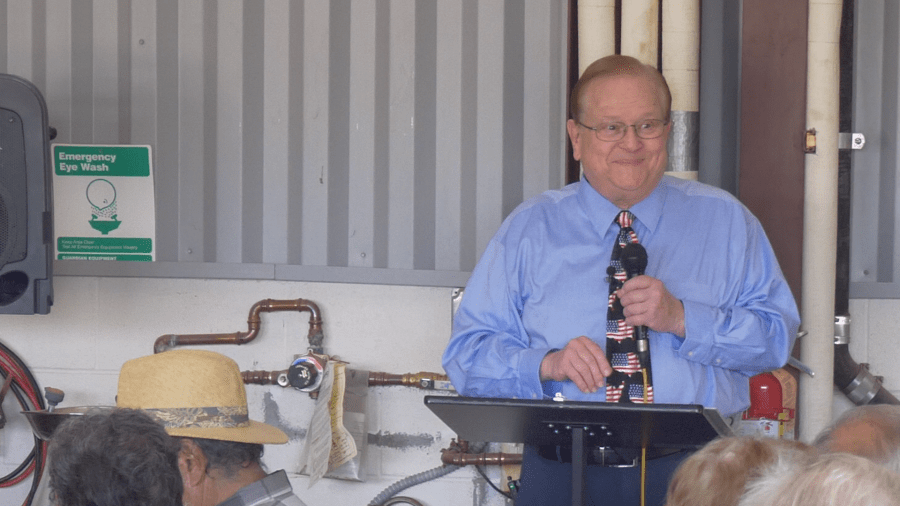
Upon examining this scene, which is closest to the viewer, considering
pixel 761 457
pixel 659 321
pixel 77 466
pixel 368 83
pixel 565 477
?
pixel 761 457


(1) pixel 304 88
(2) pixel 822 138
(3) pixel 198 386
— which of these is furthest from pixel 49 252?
(2) pixel 822 138

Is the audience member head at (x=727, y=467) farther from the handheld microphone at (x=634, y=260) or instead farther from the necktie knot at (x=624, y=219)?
the necktie knot at (x=624, y=219)

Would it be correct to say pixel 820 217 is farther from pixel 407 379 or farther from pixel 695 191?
pixel 407 379

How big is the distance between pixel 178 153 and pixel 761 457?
2.90m

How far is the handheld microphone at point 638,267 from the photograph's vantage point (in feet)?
7.25

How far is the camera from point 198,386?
2195mm

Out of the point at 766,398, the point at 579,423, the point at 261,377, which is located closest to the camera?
the point at 579,423

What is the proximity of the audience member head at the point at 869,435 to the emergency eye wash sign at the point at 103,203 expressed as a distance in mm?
2733

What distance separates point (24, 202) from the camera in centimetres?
332

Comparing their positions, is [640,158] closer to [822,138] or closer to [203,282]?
[822,138]

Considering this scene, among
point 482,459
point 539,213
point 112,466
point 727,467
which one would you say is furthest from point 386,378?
point 727,467

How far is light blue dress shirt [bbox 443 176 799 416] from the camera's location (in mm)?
2375

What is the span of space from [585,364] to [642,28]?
4.72 ft

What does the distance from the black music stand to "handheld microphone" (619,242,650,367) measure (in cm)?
27
